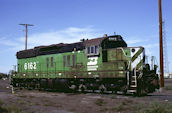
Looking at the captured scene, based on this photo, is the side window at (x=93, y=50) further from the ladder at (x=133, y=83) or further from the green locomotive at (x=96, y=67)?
the ladder at (x=133, y=83)

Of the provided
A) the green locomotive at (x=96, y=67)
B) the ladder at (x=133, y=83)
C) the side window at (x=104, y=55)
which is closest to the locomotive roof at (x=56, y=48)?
the green locomotive at (x=96, y=67)

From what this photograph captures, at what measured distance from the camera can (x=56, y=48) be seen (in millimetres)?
20781

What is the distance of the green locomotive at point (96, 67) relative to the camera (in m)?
15.4

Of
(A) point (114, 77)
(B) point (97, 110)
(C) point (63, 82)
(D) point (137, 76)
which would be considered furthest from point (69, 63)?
(B) point (97, 110)

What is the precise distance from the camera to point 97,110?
977 cm

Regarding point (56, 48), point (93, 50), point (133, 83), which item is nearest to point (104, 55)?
point (93, 50)

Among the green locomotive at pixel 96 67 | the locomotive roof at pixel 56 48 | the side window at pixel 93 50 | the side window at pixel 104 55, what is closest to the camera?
the green locomotive at pixel 96 67

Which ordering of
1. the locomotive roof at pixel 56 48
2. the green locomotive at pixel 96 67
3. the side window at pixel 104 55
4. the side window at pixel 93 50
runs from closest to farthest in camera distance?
the green locomotive at pixel 96 67, the side window at pixel 104 55, the side window at pixel 93 50, the locomotive roof at pixel 56 48

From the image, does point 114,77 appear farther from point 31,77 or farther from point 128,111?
point 31,77

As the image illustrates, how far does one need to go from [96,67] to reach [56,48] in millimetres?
5418

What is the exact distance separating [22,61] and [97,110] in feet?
55.1

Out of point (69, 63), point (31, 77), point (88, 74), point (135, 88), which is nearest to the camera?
point (135, 88)

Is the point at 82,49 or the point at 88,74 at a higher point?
the point at 82,49

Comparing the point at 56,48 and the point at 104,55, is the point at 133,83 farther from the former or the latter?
the point at 56,48
